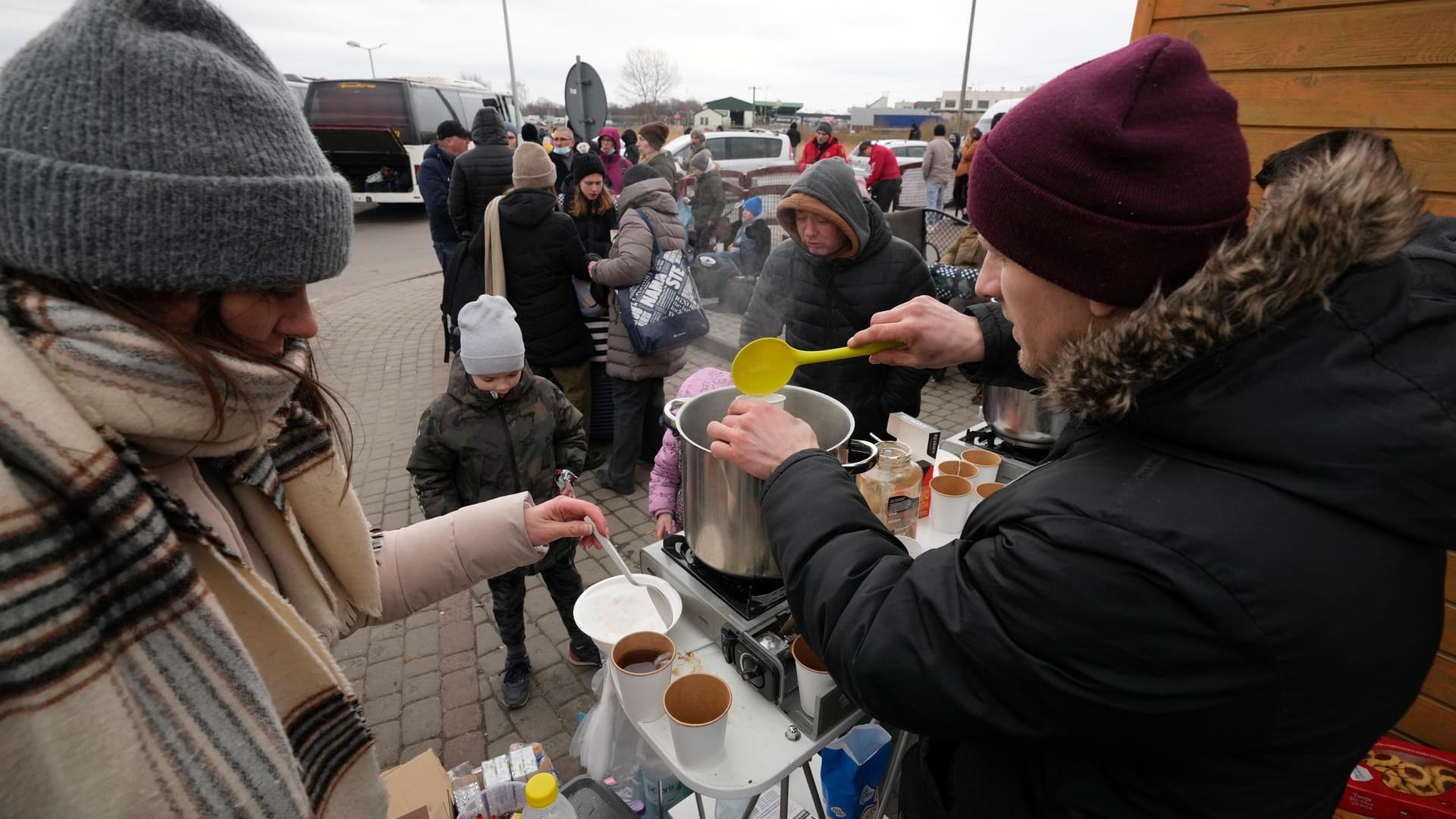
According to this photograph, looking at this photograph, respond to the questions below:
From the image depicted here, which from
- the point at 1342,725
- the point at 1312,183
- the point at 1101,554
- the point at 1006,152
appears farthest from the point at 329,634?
the point at 1312,183

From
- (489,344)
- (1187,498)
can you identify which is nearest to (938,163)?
(489,344)

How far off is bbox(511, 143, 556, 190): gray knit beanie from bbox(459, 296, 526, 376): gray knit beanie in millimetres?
1925

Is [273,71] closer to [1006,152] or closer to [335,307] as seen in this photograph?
[1006,152]

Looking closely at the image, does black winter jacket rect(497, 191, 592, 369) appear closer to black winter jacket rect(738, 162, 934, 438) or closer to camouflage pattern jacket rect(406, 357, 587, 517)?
camouflage pattern jacket rect(406, 357, 587, 517)

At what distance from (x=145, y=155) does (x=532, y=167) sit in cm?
387

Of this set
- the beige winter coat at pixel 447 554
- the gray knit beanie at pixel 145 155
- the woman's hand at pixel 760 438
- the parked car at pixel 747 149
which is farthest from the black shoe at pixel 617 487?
the parked car at pixel 747 149

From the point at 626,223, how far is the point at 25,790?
407 centimetres

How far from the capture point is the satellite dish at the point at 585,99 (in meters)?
7.23

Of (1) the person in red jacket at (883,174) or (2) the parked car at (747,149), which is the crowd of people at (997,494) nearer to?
(1) the person in red jacket at (883,174)

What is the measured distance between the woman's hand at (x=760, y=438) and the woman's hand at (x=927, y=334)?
0.53m

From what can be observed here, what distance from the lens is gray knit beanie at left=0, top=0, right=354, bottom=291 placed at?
0.75m

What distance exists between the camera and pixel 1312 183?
34.2 inches

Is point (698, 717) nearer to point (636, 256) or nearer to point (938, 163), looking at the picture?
point (636, 256)


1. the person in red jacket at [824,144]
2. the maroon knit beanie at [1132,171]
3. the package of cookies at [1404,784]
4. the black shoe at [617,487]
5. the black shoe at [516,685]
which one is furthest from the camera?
the person in red jacket at [824,144]
